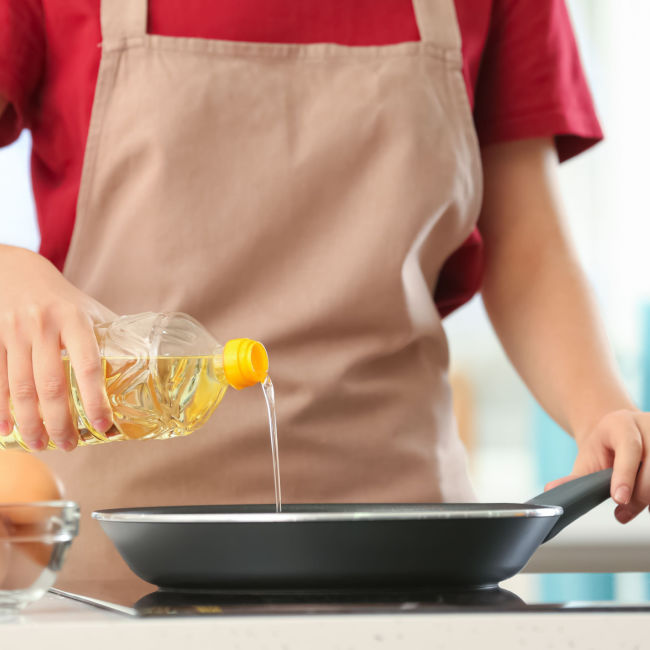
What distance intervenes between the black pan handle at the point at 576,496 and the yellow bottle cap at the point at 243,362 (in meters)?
0.21

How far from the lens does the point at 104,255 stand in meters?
0.96

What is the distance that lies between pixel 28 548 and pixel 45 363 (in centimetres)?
19

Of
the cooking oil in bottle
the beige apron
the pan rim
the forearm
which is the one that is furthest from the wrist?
the pan rim

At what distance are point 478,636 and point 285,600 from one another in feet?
0.38

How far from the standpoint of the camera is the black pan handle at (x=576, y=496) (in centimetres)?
67

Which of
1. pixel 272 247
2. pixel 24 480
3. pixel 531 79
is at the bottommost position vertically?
pixel 24 480

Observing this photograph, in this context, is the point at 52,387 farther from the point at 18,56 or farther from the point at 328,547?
the point at 18,56

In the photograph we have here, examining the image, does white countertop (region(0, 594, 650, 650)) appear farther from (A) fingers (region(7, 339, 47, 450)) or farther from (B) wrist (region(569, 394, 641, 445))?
(B) wrist (region(569, 394, 641, 445))

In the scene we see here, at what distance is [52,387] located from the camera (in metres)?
0.63

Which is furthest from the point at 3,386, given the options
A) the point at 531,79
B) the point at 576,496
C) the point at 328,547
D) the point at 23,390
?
the point at 531,79

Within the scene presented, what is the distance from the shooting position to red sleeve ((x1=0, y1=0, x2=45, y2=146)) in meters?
0.93

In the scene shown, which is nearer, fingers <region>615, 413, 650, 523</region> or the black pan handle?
the black pan handle

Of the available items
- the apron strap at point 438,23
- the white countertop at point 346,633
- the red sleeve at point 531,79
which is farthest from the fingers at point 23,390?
the red sleeve at point 531,79

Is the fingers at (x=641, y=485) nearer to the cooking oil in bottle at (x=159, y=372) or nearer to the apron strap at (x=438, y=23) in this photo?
the cooking oil in bottle at (x=159, y=372)
